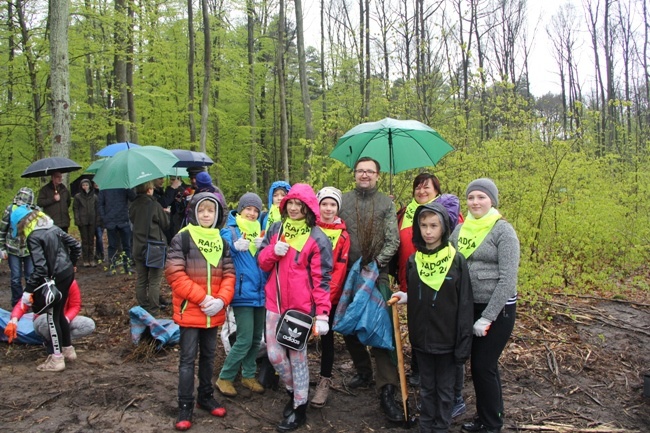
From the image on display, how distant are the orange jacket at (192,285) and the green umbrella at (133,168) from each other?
243 cm

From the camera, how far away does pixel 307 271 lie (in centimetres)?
356

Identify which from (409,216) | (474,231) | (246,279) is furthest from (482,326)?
(246,279)

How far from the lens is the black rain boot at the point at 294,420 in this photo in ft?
11.5

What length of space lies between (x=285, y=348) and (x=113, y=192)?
5.88 meters

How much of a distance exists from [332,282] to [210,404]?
1419mm

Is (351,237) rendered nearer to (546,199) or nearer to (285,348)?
(285,348)

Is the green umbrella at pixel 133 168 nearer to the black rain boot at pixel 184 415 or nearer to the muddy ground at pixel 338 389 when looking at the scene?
the muddy ground at pixel 338 389

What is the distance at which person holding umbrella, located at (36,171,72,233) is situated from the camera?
8.44 meters

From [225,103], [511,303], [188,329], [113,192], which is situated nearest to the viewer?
[511,303]

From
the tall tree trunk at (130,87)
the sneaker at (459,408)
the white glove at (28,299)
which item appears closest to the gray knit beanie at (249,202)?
the white glove at (28,299)

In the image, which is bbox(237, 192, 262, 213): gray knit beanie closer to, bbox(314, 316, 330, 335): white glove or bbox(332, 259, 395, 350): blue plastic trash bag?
bbox(332, 259, 395, 350): blue plastic trash bag

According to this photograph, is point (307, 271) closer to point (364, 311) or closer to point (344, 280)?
point (344, 280)

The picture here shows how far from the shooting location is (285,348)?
12.0 ft

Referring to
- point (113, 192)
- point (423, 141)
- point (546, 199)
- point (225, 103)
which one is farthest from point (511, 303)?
point (225, 103)
